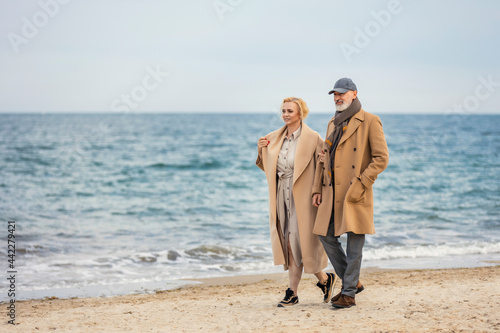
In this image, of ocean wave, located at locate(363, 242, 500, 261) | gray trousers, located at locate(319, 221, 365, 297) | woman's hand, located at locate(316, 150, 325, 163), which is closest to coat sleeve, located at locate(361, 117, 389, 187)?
woman's hand, located at locate(316, 150, 325, 163)

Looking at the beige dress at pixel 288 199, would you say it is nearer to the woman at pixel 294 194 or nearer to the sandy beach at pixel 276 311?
the woman at pixel 294 194

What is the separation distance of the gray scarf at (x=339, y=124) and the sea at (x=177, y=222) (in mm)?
3139

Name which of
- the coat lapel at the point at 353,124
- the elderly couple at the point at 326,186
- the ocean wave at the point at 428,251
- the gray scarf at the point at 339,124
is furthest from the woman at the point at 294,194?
the ocean wave at the point at 428,251

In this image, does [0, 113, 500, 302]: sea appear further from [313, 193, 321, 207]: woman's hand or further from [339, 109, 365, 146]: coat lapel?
[339, 109, 365, 146]: coat lapel

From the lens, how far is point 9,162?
2242cm

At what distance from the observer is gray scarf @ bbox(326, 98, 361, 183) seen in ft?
14.0

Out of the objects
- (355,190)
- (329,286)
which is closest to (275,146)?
(355,190)

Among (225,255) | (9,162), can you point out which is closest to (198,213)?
(225,255)

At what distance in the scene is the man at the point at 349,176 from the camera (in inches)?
163

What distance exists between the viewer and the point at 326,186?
171 inches

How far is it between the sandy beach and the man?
1.48ft

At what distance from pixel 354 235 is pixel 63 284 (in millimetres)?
4170

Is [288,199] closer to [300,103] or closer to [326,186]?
[326,186]

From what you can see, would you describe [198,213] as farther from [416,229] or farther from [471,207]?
[471,207]
